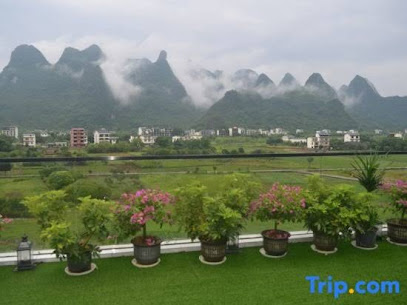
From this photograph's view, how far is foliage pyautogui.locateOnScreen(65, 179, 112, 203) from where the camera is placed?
3.87 metres

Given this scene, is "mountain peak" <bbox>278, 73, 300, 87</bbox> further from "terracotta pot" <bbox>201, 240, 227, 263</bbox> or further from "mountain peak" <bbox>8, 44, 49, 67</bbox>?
"terracotta pot" <bbox>201, 240, 227, 263</bbox>

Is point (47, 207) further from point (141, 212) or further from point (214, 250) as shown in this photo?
point (214, 250)

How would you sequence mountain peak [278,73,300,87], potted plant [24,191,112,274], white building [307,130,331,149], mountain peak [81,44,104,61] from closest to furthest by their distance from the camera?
1. potted plant [24,191,112,274]
2. white building [307,130,331,149]
3. mountain peak [81,44,104,61]
4. mountain peak [278,73,300,87]

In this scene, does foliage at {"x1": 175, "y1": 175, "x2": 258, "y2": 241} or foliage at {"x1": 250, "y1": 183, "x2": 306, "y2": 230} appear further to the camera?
foliage at {"x1": 250, "y1": 183, "x2": 306, "y2": 230}

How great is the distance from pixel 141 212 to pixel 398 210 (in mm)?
3353

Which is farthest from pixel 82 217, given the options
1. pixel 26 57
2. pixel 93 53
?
pixel 93 53

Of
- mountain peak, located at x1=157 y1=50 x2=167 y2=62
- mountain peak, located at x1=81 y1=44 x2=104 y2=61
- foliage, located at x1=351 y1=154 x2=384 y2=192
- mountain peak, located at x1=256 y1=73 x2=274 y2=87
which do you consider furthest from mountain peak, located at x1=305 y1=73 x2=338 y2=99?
foliage, located at x1=351 y1=154 x2=384 y2=192

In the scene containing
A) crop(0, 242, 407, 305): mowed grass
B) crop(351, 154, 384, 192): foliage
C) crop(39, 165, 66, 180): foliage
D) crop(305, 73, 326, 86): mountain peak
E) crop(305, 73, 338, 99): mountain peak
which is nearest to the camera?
crop(0, 242, 407, 305): mowed grass

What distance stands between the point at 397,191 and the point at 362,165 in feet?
2.13

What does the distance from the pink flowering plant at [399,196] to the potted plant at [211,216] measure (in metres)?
2.09

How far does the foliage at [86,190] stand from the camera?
12.7ft

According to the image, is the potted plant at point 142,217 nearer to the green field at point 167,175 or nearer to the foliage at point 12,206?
the green field at point 167,175

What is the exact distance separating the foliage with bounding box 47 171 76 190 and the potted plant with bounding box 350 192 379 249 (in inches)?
131

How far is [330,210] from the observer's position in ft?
12.3
